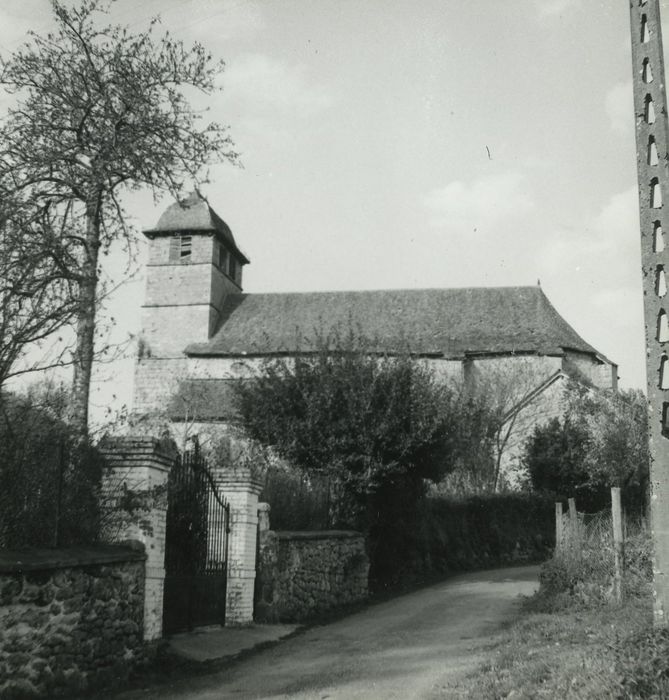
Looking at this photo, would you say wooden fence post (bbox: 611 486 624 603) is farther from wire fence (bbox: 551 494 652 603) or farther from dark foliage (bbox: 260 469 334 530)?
dark foliage (bbox: 260 469 334 530)

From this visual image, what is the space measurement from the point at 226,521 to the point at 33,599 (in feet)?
15.5

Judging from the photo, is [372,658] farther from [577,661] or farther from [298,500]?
[298,500]

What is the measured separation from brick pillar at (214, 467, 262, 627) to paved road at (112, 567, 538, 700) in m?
0.98

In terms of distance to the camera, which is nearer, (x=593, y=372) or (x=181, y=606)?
(x=181, y=606)

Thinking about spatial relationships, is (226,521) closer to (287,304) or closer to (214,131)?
(214,131)

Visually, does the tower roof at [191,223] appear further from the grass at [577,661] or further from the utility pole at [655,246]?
the utility pole at [655,246]

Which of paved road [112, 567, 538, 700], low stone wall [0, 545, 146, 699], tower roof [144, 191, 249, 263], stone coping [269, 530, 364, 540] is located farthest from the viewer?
tower roof [144, 191, 249, 263]

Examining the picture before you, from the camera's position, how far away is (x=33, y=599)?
7152 millimetres

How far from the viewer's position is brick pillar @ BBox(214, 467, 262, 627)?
1181cm

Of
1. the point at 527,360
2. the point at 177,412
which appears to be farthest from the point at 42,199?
the point at 527,360

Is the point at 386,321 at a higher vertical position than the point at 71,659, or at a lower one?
higher

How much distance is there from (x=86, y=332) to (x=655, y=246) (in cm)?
742

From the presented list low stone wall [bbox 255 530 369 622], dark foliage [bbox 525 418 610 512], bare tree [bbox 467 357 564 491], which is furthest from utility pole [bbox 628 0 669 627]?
bare tree [bbox 467 357 564 491]

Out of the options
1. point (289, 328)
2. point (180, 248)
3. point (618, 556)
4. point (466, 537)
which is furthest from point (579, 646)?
point (180, 248)
